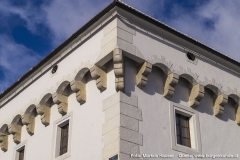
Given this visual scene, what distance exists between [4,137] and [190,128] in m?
7.32

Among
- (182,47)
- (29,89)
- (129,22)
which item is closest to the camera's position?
(129,22)

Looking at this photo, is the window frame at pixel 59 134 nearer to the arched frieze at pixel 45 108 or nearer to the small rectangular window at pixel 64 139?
the small rectangular window at pixel 64 139

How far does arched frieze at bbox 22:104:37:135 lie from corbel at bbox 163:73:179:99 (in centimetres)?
486

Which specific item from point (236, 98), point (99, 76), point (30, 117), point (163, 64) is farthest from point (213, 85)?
point (30, 117)

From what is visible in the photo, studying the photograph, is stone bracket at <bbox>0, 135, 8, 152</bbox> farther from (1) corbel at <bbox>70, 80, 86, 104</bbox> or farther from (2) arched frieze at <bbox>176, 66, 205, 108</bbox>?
(2) arched frieze at <bbox>176, 66, 205, 108</bbox>

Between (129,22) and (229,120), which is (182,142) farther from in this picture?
(129,22)

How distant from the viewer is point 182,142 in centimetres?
1530

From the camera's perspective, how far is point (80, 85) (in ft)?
51.3

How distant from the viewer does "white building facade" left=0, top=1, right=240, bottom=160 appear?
14211 millimetres

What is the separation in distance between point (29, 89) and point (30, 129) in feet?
5.23

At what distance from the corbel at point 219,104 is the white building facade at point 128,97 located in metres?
0.03

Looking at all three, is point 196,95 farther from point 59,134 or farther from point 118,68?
point 59,134

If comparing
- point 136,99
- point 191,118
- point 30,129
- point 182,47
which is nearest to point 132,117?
point 136,99

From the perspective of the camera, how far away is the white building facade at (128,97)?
1421 centimetres
